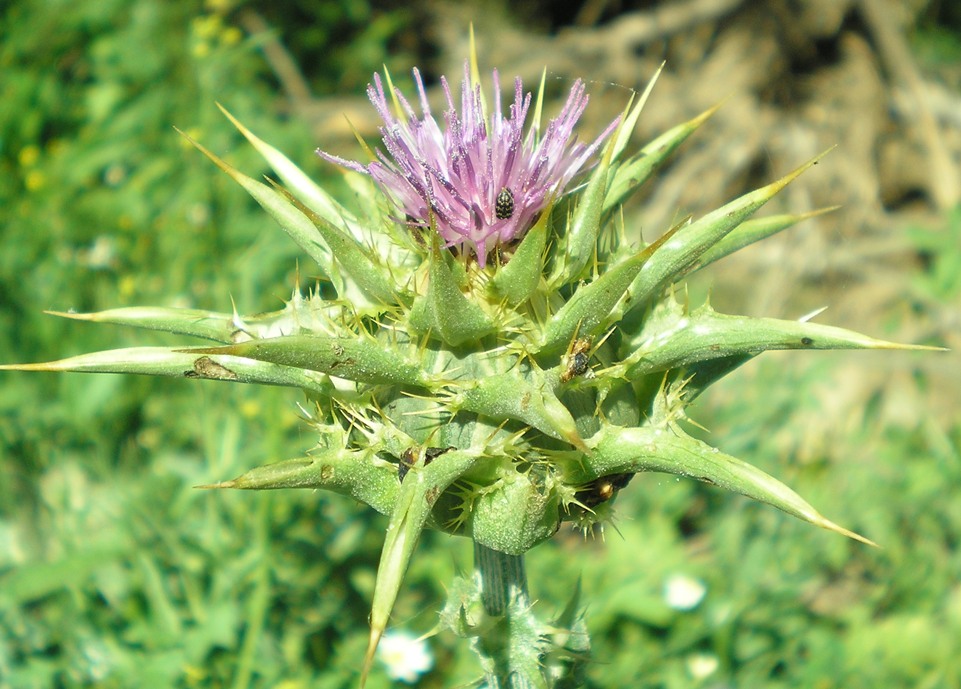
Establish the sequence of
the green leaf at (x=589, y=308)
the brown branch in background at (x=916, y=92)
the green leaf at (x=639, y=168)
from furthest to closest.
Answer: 1. the brown branch in background at (x=916, y=92)
2. the green leaf at (x=639, y=168)
3. the green leaf at (x=589, y=308)

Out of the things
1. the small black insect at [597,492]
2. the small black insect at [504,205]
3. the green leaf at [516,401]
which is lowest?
the small black insect at [597,492]

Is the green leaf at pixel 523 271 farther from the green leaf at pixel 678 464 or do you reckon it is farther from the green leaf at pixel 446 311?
A: the green leaf at pixel 678 464

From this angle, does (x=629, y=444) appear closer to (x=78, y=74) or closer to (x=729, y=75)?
(x=78, y=74)

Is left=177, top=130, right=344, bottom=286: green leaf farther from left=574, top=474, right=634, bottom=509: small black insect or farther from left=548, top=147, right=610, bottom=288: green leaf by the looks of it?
left=574, top=474, right=634, bottom=509: small black insect

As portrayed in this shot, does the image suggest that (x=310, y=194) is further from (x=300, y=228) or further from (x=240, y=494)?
(x=240, y=494)

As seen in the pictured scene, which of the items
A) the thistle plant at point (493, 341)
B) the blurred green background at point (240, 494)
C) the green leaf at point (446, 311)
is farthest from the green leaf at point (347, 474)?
the blurred green background at point (240, 494)

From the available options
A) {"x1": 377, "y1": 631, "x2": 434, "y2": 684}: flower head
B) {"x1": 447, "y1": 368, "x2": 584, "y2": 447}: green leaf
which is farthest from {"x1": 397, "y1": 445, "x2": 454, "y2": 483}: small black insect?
{"x1": 377, "y1": 631, "x2": 434, "y2": 684}: flower head

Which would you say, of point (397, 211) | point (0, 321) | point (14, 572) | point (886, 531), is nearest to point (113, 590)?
point (14, 572)
